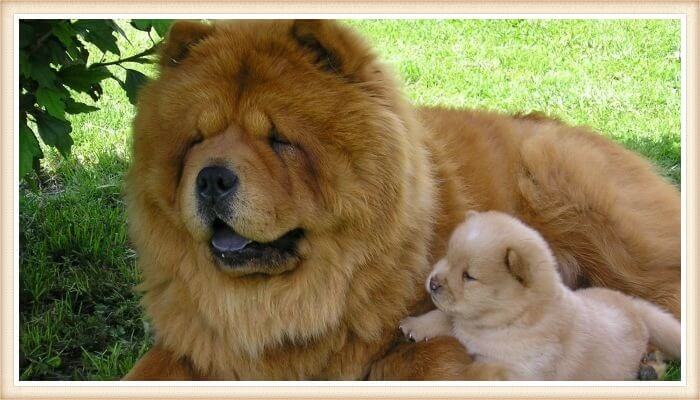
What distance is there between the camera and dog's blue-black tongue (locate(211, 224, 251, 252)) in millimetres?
2795

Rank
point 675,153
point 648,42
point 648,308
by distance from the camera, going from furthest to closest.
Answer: point 648,42 → point 675,153 → point 648,308

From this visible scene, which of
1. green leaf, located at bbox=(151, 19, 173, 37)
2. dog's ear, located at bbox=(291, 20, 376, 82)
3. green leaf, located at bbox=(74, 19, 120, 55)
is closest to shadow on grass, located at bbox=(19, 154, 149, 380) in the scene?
green leaf, located at bbox=(74, 19, 120, 55)

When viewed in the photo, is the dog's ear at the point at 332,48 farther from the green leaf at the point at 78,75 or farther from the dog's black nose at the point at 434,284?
the green leaf at the point at 78,75

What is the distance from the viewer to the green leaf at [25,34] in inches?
121

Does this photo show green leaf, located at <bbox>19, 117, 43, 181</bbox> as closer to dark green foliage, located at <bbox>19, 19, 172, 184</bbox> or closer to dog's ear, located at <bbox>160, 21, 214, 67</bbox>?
dark green foliage, located at <bbox>19, 19, 172, 184</bbox>

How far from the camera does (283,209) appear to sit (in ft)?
8.87

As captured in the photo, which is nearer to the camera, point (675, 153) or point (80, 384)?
point (80, 384)

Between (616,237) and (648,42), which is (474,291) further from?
(648,42)

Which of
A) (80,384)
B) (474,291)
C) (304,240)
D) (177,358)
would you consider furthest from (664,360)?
(80,384)

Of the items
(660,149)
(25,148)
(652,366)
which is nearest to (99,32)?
(25,148)

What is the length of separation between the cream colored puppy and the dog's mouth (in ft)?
1.66

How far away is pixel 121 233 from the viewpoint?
429 centimetres

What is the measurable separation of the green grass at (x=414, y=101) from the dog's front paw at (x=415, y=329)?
1099mm

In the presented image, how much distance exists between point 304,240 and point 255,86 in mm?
535
